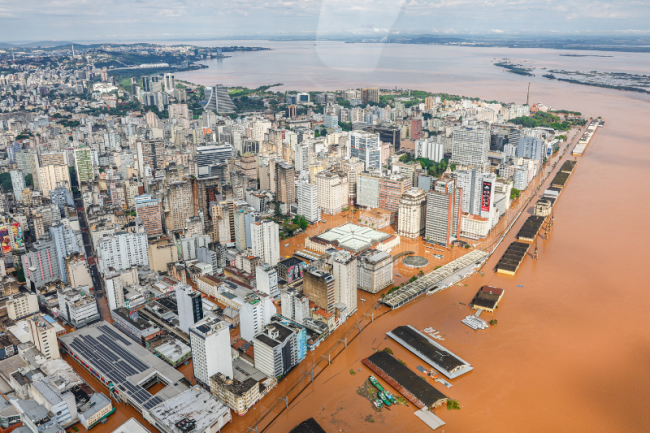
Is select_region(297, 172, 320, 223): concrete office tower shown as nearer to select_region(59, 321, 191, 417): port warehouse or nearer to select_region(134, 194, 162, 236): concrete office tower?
select_region(134, 194, 162, 236): concrete office tower

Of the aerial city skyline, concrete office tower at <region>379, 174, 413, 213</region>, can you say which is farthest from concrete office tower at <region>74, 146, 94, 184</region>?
concrete office tower at <region>379, 174, 413, 213</region>

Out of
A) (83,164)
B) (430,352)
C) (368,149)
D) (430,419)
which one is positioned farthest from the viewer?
(368,149)

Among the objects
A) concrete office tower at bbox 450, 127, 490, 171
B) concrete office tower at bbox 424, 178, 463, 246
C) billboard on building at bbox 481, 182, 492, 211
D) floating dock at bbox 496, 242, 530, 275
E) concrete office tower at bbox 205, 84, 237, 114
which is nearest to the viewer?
floating dock at bbox 496, 242, 530, 275

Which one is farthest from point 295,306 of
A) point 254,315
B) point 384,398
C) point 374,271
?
point 384,398

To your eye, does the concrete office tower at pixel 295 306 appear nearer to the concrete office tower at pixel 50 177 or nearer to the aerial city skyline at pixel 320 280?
the aerial city skyline at pixel 320 280

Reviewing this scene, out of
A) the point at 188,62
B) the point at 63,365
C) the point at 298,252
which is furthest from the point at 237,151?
the point at 188,62

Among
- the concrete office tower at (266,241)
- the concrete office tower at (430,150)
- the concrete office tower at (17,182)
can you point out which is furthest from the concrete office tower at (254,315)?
the concrete office tower at (430,150)

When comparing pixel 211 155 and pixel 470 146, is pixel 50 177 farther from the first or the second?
pixel 470 146
